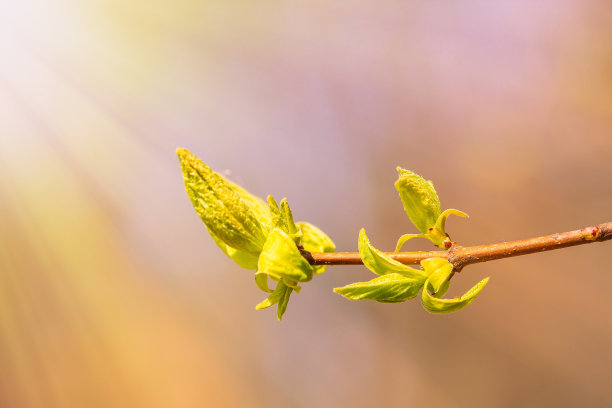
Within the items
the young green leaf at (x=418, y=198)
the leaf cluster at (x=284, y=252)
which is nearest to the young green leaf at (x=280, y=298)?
the leaf cluster at (x=284, y=252)

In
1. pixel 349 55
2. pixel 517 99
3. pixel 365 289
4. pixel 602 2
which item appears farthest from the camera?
pixel 349 55

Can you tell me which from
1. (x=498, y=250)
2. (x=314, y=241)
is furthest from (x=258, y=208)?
(x=498, y=250)

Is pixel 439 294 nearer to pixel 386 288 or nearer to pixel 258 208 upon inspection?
pixel 386 288

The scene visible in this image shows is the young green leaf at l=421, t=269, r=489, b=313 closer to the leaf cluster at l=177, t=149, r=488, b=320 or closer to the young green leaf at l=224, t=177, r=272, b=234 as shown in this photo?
the leaf cluster at l=177, t=149, r=488, b=320

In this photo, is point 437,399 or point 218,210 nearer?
point 218,210

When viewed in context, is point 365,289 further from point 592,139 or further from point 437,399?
point 437,399

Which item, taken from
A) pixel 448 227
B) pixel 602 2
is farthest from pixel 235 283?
pixel 602 2

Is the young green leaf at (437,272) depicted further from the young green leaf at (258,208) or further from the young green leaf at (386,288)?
the young green leaf at (258,208)

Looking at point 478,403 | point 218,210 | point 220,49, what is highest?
point 220,49
